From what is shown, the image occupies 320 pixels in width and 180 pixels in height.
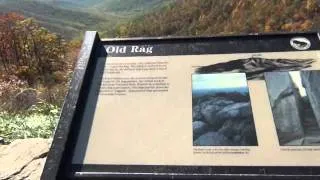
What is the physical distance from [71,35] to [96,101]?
15610 cm

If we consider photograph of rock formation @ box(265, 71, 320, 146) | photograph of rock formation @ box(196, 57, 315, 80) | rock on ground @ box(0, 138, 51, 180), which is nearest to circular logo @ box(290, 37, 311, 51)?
photograph of rock formation @ box(196, 57, 315, 80)

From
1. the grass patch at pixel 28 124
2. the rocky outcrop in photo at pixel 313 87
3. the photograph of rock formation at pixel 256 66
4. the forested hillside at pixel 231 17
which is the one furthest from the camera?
the forested hillside at pixel 231 17

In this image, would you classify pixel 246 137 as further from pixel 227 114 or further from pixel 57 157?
pixel 57 157

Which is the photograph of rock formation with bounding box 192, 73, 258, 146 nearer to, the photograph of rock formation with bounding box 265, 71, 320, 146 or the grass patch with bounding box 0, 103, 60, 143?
the photograph of rock formation with bounding box 265, 71, 320, 146

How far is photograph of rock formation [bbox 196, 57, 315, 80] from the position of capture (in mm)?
3071

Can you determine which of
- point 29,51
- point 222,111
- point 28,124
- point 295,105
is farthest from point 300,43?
point 29,51

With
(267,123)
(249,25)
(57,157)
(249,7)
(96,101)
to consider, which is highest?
(249,7)

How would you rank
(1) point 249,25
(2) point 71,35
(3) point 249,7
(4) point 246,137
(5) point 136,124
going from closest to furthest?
(4) point 246,137, (5) point 136,124, (1) point 249,25, (3) point 249,7, (2) point 71,35

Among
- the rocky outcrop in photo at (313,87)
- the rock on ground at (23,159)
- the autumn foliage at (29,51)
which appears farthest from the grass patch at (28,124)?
the autumn foliage at (29,51)

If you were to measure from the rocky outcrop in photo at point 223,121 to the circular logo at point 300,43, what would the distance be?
0.49 metres

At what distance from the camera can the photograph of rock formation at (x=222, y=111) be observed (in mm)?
2781

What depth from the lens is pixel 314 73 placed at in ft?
9.89

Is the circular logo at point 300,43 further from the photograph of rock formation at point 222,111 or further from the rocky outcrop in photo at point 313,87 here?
the photograph of rock formation at point 222,111

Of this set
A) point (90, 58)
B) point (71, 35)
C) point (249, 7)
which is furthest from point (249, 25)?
point (71, 35)
